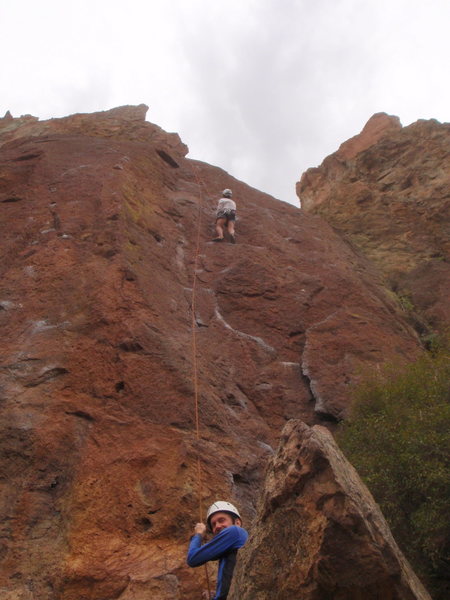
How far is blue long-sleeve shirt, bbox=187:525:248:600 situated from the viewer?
4.71m

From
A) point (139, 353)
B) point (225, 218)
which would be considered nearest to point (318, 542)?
point (139, 353)

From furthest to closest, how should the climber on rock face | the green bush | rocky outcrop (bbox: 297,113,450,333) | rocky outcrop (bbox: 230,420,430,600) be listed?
rocky outcrop (bbox: 297,113,450,333) → the climber on rock face → the green bush → rocky outcrop (bbox: 230,420,430,600)

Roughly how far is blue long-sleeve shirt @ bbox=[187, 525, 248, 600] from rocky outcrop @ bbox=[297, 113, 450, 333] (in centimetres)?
992

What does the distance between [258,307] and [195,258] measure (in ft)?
5.94

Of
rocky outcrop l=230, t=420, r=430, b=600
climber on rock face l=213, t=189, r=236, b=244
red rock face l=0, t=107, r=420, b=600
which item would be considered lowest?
rocky outcrop l=230, t=420, r=430, b=600

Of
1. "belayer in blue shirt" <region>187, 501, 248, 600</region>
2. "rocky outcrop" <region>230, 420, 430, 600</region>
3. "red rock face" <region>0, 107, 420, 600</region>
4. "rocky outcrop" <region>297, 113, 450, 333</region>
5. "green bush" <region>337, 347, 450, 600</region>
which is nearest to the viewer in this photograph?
"rocky outcrop" <region>230, 420, 430, 600</region>

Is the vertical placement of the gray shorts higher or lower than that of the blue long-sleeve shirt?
higher

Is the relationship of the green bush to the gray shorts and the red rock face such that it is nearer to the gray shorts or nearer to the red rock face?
the red rock face

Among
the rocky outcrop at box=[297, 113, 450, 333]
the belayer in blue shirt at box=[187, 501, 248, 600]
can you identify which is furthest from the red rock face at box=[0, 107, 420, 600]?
the rocky outcrop at box=[297, 113, 450, 333]

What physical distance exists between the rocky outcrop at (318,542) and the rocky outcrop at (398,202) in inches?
381

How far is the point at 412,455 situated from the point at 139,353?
3.63 m

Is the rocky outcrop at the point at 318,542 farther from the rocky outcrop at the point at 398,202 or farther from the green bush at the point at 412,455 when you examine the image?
the rocky outcrop at the point at 398,202

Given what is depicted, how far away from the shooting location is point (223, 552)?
4.76 m

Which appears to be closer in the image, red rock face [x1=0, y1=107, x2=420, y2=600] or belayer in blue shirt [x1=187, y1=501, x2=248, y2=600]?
belayer in blue shirt [x1=187, y1=501, x2=248, y2=600]
